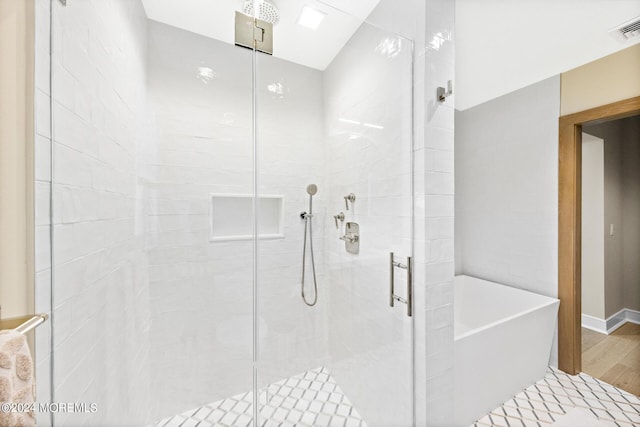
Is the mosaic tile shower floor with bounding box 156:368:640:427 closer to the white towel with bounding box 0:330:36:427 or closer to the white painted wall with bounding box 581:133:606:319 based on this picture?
the white towel with bounding box 0:330:36:427

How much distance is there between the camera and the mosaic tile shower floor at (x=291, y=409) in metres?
1.33

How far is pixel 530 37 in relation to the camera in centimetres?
172

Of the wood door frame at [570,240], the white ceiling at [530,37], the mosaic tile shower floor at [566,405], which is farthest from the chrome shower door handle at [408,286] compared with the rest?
the wood door frame at [570,240]

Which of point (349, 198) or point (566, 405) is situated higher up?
point (349, 198)

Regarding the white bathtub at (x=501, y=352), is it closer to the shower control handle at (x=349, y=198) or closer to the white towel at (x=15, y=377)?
the shower control handle at (x=349, y=198)

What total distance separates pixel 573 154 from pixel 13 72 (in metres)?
3.09

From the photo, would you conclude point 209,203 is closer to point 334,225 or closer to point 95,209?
point 95,209

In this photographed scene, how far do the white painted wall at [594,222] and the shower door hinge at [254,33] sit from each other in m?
3.36

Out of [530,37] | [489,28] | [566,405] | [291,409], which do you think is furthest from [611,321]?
[291,409]

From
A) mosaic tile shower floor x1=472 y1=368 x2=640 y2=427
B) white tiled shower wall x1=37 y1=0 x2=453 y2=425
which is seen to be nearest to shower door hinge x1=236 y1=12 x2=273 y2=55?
white tiled shower wall x1=37 y1=0 x2=453 y2=425

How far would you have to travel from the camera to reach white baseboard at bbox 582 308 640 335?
2730 mm

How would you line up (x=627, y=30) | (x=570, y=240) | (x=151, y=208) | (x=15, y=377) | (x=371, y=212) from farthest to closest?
(x=570, y=240)
(x=627, y=30)
(x=371, y=212)
(x=151, y=208)
(x=15, y=377)

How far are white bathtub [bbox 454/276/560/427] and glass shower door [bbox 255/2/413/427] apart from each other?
1.31 ft

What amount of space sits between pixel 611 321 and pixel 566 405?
184 centimetres
